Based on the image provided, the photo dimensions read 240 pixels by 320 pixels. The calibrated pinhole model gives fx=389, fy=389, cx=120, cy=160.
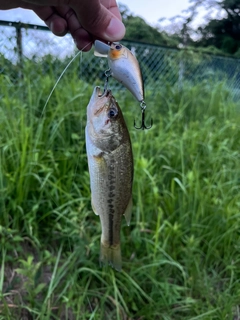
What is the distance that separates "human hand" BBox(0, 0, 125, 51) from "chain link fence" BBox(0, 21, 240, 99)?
0.11 m

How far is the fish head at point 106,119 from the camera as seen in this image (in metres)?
0.88

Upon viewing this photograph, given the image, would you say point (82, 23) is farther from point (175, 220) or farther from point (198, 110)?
point (198, 110)

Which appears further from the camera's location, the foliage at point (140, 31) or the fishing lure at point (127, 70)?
the foliage at point (140, 31)

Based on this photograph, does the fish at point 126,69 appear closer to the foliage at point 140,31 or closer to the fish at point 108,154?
the fish at point 108,154

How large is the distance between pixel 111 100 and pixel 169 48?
371 cm

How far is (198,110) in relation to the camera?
10.8 feet

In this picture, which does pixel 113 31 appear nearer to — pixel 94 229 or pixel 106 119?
pixel 106 119

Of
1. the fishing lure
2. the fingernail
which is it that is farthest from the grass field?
the fishing lure

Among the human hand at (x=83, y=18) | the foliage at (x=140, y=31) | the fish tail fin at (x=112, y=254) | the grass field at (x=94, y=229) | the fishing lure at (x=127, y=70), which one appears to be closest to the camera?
the fishing lure at (x=127, y=70)

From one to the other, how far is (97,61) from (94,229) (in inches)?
70.2

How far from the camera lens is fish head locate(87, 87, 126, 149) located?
0.88m

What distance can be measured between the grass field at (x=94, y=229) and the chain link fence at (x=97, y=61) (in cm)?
19

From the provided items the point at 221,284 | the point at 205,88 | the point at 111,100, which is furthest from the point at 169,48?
Answer: the point at 111,100

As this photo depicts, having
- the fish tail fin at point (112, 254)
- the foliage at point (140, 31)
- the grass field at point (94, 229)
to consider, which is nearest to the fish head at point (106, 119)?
the fish tail fin at point (112, 254)
